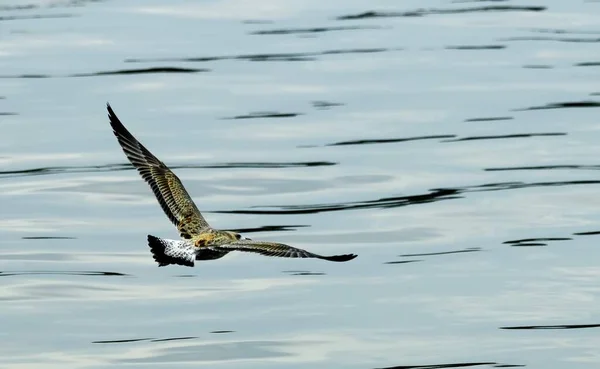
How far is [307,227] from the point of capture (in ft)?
48.6

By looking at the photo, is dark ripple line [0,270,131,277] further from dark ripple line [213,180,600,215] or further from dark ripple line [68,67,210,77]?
dark ripple line [68,67,210,77]

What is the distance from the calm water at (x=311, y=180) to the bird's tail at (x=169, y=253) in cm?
97

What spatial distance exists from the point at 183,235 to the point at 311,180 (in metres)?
4.82

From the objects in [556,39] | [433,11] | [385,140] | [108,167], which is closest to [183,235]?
[108,167]

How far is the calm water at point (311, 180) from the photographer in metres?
12.0

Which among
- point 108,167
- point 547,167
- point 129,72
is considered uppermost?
point 129,72

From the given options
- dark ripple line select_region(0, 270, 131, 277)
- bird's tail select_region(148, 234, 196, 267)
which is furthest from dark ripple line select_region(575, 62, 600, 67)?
bird's tail select_region(148, 234, 196, 267)

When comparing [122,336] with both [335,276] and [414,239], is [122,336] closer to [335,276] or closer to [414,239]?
[335,276]

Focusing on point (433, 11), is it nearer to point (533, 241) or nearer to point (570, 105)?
point (570, 105)

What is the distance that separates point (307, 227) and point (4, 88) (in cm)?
699

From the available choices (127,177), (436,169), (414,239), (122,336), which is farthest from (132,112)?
(122,336)

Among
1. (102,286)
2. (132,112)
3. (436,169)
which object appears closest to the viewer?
(102,286)

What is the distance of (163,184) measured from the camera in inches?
484

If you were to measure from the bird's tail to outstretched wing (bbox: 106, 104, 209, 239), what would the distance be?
981mm
